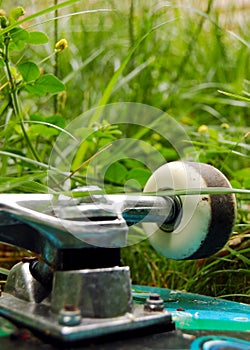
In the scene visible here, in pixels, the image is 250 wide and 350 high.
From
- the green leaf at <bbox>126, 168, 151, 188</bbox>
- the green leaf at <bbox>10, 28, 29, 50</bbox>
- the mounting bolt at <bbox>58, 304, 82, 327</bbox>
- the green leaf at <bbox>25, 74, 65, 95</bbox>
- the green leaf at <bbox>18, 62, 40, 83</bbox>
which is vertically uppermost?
the green leaf at <bbox>10, 28, 29, 50</bbox>

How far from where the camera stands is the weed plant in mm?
1232

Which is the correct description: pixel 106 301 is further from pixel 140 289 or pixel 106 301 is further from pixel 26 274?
pixel 140 289

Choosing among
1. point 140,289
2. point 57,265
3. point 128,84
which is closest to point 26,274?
point 57,265

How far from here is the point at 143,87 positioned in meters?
2.00

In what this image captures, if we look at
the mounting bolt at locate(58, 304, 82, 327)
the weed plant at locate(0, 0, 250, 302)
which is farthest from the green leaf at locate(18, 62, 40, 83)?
the mounting bolt at locate(58, 304, 82, 327)

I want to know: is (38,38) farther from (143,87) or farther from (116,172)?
(143,87)

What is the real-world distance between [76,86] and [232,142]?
89 cm

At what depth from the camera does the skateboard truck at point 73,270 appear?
25.2 inches

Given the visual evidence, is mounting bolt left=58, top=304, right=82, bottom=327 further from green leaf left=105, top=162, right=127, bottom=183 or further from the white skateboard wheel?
green leaf left=105, top=162, right=127, bottom=183

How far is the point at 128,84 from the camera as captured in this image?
6.66 feet

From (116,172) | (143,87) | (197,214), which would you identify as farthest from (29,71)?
(143,87)

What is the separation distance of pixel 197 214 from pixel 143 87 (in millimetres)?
1177

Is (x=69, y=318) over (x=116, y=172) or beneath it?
beneath

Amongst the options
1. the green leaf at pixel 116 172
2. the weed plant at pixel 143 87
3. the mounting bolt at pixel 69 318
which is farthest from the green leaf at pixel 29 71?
the mounting bolt at pixel 69 318
